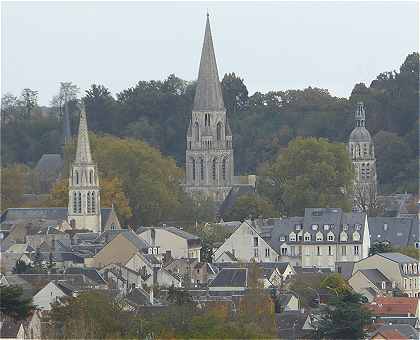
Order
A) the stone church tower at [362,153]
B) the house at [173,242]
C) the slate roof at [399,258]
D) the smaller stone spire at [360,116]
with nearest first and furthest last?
the slate roof at [399,258] → the house at [173,242] → the stone church tower at [362,153] → the smaller stone spire at [360,116]

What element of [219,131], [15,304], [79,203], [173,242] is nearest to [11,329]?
[15,304]

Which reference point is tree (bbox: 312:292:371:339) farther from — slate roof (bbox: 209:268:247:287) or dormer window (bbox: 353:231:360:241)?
dormer window (bbox: 353:231:360:241)

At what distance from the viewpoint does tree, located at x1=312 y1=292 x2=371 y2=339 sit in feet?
182

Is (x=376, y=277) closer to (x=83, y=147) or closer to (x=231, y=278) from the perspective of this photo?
Result: (x=231, y=278)

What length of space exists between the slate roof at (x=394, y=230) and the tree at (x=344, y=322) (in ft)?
85.3

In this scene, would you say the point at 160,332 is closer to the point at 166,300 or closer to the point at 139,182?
the point at 166,300

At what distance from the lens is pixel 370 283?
69938 millimetres

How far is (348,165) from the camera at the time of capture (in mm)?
97375

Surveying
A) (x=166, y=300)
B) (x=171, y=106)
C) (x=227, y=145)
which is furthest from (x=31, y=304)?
(x=171, y=106)

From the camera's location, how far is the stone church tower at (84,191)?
90.1 m

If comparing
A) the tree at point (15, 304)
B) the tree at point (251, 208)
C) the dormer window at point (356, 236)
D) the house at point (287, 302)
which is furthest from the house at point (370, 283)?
the tree at point (251, 208)

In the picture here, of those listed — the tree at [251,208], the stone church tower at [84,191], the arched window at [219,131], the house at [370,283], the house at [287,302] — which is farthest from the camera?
the arched window at [219,131]

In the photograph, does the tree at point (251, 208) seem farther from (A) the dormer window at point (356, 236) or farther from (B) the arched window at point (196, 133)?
(B) the arched window at point (196, 133)

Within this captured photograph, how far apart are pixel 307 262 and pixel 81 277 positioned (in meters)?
17.3
